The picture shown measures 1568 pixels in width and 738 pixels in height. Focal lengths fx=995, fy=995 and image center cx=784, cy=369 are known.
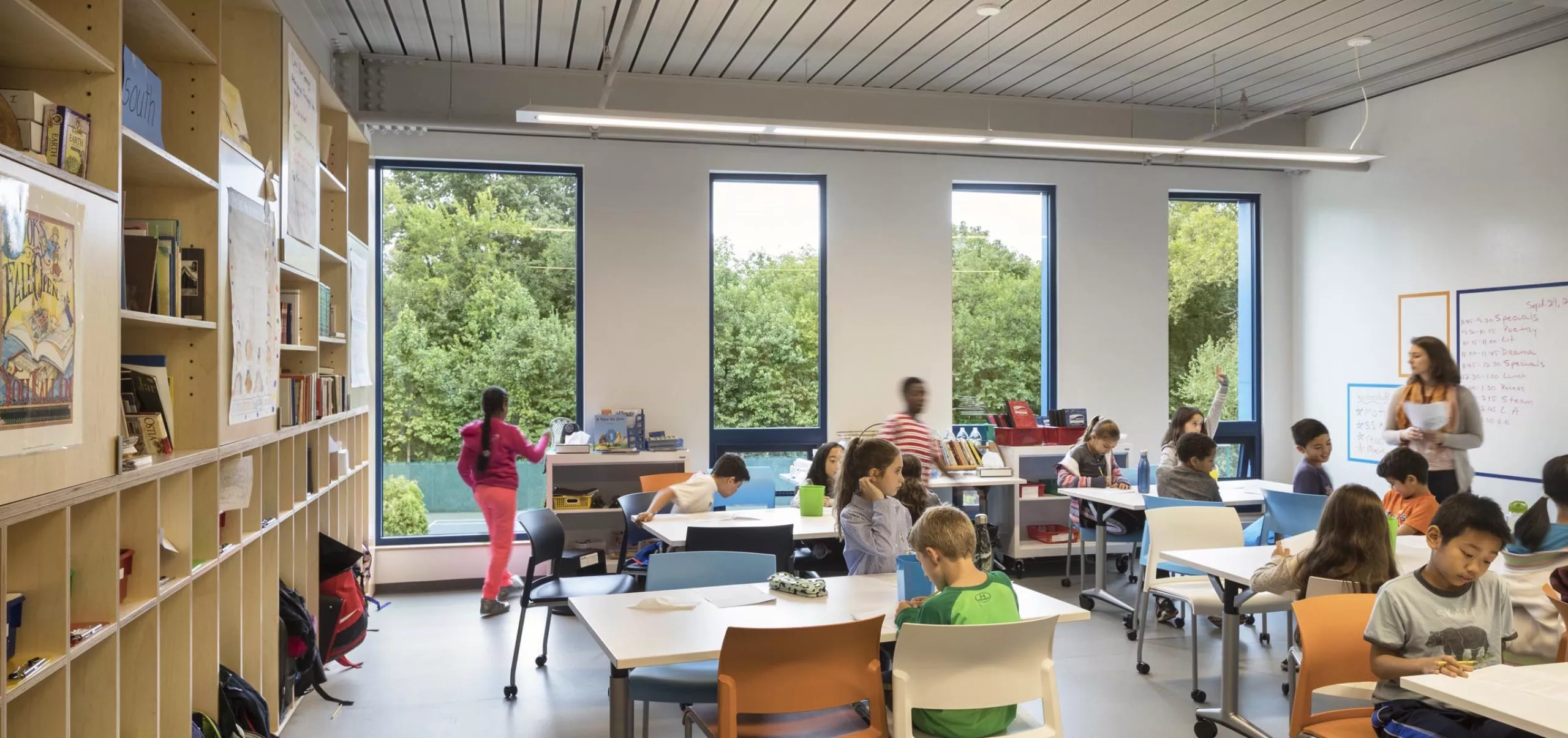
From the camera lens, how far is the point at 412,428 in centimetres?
715

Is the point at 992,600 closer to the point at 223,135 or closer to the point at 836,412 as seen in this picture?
the point at 223,135

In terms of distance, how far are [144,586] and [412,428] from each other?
4408 mm

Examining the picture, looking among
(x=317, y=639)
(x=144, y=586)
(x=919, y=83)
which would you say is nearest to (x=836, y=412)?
(x=919, y=83)

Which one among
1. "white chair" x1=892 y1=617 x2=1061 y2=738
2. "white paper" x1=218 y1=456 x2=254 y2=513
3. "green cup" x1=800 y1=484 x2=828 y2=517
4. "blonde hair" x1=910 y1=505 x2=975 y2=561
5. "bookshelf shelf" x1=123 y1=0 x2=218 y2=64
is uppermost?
"bookshelf shelf" x1=123 y1=0 x2=218 y2=64

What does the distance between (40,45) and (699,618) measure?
2.33 meters

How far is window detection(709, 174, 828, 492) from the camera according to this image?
766 centimetres

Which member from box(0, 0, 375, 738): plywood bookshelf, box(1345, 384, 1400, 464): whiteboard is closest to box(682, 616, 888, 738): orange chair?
box(0, 0, 375, 738): plywood bookshelf

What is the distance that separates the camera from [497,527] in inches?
250

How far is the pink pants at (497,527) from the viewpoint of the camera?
628 cm

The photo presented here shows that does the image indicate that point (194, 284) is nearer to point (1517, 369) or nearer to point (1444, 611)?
point (1444, 611)

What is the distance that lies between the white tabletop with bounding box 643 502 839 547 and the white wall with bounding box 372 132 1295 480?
6.55 feet

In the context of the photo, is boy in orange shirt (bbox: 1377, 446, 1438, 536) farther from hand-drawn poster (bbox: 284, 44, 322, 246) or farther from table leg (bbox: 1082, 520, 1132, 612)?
hand-drawn poster (bbox: 284, 44, 322, 246)

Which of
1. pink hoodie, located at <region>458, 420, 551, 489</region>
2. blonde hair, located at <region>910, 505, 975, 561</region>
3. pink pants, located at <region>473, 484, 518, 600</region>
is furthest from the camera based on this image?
pink hoodie, located at <region>458, 420, 551, 489</region>

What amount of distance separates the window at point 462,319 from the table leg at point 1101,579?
3.71m
